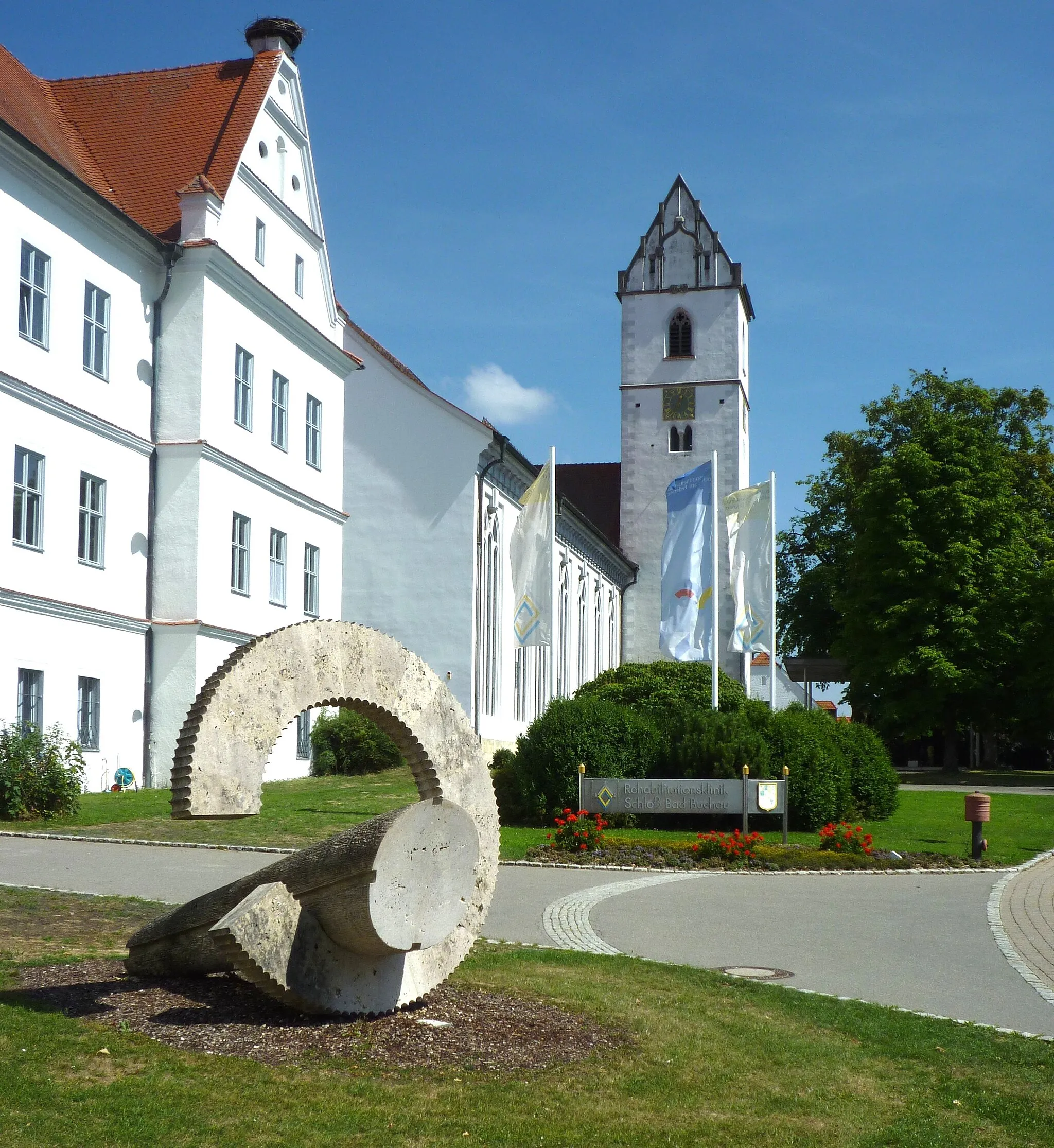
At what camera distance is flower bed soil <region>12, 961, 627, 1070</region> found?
678 centimetres

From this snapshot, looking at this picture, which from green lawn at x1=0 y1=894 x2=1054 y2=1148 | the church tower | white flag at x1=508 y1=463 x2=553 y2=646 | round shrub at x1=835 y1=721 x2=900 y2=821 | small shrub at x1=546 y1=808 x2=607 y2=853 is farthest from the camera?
the church tower

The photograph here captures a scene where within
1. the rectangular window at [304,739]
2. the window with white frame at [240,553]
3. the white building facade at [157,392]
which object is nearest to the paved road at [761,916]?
the white building facade at [157,392]

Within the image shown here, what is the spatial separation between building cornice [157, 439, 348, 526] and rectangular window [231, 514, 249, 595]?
0.99 m

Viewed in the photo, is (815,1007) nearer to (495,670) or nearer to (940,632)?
(495,670)

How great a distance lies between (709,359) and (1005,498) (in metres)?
23.7

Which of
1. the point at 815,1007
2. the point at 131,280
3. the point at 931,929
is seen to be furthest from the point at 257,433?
the point at 815,1007

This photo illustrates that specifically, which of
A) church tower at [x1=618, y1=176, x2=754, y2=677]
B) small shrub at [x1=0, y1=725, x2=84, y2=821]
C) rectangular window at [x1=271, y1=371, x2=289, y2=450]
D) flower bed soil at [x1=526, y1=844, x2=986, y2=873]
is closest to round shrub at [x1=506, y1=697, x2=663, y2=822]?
flower bed soil at [x1=526, y1=844, x2=986, y2=873]

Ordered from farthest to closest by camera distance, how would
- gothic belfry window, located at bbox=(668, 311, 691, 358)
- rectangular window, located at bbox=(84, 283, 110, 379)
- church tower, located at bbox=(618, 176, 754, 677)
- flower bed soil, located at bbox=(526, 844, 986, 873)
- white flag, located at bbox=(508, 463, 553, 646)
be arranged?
gothic belfry window, located at bbox=(668, 311, 691, 358) < church tower, located at bbox=(618, 176, 754, 677) < white flag, located at bbox=(508, 463, 553, 646) < rectangular window, located at bbox=(84, 283, 110, 379) < flower bed soil, located at bbox=(526, 844, 986, 873)

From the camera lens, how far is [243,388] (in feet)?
99.8

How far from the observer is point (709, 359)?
218 feet

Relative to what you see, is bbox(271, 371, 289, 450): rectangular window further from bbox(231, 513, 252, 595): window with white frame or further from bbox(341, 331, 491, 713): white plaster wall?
bbox(341, 331, 491, 713): white plaster wall

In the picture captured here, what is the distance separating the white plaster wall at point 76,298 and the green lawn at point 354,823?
773cm

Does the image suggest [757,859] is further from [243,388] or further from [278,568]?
[243,388]

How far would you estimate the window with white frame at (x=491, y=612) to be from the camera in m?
39.7
